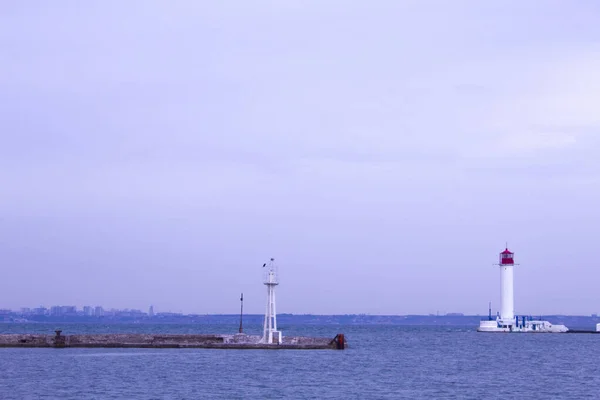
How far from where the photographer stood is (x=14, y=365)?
55.4 metres

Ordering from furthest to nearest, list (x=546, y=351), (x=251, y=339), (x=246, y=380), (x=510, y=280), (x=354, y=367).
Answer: (x=510, y=280) < (x=546, y=351) < (x=251, y=339) < (x=354, y=367) < (x=246, y=380)

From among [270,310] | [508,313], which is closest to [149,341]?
[270,310]

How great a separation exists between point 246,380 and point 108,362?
562 inches

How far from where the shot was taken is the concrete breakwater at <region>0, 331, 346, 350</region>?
227 feet

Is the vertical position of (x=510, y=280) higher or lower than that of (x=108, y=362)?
higher

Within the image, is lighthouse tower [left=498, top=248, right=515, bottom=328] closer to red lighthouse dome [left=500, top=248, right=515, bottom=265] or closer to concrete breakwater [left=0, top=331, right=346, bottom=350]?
red lighthouse dome [left=500, top=248, right=515, bottom=265]

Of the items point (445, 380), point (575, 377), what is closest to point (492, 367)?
point (575, 377)

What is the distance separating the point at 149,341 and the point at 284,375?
81.6 feet

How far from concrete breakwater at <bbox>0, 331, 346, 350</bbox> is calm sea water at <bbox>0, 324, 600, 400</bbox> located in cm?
65

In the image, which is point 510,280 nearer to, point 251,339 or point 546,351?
point 546,351

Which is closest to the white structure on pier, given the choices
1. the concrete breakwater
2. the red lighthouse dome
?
the concrete breakwater

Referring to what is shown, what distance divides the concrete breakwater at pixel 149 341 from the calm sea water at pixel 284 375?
655 millimetres

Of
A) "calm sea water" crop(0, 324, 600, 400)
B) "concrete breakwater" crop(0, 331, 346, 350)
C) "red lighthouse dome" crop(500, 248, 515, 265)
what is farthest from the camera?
"red lighthouse dome" crop(500, 248, 515, 265)

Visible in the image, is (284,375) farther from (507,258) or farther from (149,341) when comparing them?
(507,258)
